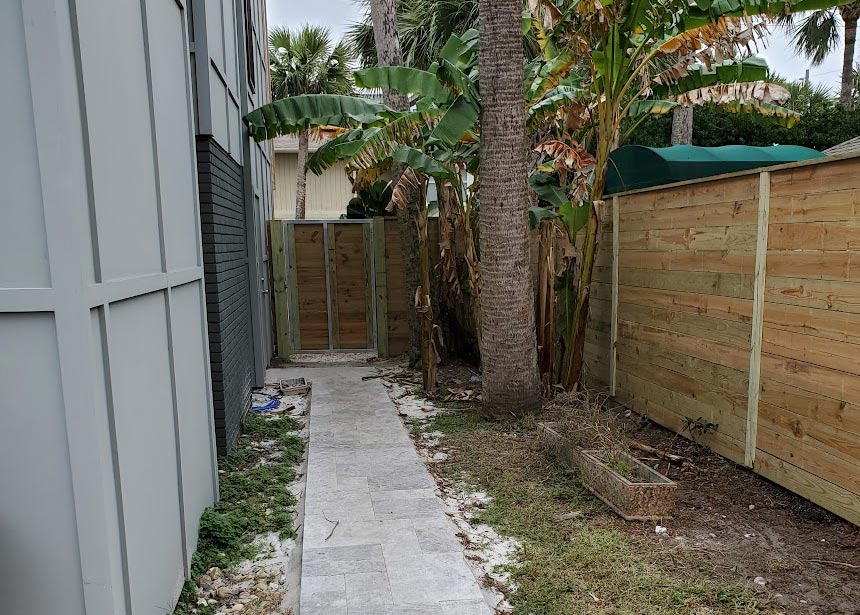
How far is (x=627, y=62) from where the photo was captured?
6.11 meters

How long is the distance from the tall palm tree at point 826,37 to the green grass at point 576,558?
20267mm

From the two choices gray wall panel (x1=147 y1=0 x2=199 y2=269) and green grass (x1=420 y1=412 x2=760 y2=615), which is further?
gray wall panel (x1=147 y1=0 x2=199 y2=269)

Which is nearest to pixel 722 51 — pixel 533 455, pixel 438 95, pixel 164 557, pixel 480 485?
pixel 438 95

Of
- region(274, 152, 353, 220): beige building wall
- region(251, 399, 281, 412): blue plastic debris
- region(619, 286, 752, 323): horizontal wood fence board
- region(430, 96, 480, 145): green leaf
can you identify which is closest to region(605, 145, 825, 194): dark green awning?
region(619, 286, 752, 323): horizontal wood fence board

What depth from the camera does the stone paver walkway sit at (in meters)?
3.21

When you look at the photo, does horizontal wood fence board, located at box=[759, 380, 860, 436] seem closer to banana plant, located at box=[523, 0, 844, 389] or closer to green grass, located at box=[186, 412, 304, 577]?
banana plant, located at box=[523, 0, 844, 389]

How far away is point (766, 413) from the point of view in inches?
173

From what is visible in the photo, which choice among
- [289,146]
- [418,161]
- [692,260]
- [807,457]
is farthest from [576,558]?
[289,146]

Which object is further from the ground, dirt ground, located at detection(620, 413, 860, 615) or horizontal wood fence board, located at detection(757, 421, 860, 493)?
horizontal wood fence board, located at detection(757, 421, 860, 493)

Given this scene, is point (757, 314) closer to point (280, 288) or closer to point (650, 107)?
point (650, 107)

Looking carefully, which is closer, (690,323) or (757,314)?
(757,314)

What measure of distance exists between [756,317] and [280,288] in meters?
7.72

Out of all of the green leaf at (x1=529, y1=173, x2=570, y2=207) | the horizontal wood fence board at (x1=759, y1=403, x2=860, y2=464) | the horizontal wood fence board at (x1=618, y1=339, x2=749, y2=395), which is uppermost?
the green leaf at (x1=529, y1=173, x2=570, y2=207)

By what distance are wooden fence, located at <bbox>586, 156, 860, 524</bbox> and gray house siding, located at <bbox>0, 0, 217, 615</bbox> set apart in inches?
151
